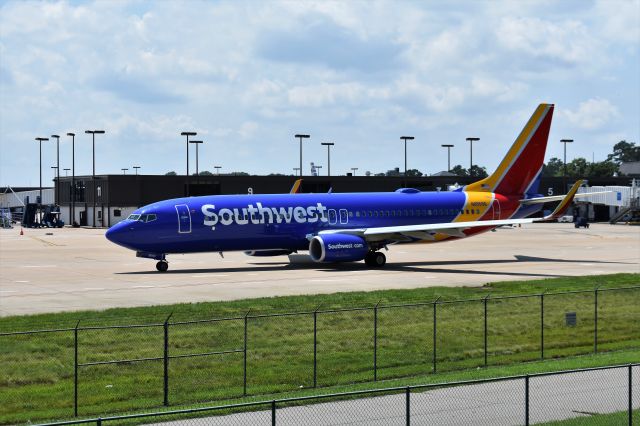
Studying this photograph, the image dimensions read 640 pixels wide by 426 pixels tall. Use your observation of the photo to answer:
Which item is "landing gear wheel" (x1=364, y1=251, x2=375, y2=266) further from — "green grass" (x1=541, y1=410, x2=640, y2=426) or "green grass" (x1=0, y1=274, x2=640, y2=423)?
"green grass" (x1=541, y1=410, x2=640, y2=426)

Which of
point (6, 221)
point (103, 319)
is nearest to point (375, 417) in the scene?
point (103, 319)

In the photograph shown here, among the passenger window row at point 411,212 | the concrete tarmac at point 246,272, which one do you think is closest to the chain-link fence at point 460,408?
the concrete tarmac at point 246,272

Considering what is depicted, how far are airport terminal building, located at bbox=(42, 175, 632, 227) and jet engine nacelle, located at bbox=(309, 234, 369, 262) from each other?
223 ft

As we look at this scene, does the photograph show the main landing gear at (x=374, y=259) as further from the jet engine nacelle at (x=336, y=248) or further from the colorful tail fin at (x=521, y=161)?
the colorful tail fin at (x=521, y=161)

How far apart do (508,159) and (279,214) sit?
652 inches

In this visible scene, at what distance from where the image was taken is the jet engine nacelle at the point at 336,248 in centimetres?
4956

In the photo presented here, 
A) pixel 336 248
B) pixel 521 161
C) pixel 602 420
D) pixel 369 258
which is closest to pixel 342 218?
pixel 369 258

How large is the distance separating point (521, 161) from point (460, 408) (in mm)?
41300

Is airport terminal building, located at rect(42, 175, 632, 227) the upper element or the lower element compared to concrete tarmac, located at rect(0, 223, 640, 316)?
upper

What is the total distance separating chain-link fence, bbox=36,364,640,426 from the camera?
18.4 m

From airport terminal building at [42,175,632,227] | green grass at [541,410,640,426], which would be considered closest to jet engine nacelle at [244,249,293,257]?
green grass at [541,410,640,426]

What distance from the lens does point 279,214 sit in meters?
50.8

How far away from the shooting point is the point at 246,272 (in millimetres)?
49531

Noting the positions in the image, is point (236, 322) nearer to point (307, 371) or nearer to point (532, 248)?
point (307, 371)
